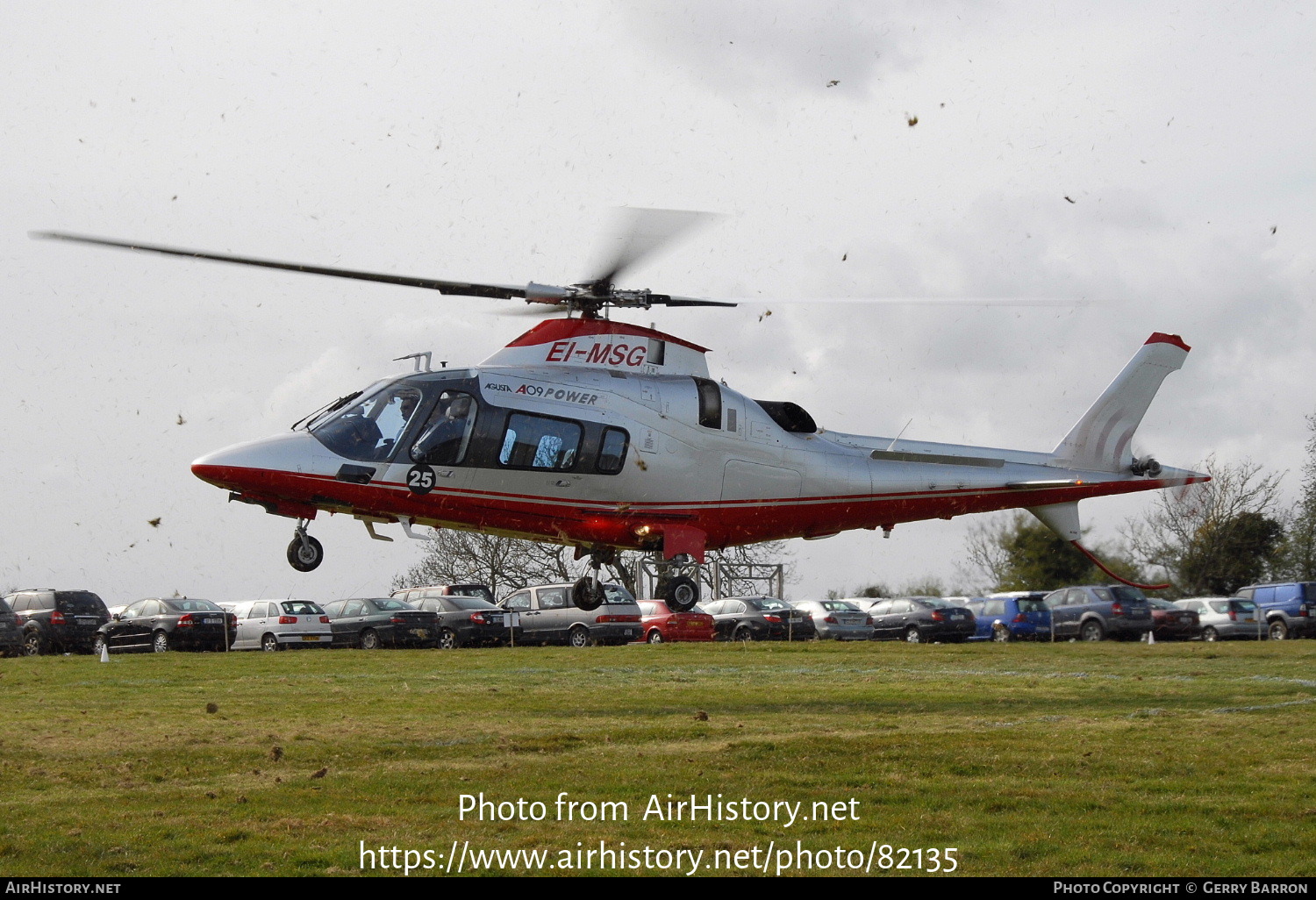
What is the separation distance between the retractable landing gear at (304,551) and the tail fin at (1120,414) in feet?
32.7

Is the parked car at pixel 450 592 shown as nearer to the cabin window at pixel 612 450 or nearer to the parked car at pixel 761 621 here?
the parked car at pixel 761 621

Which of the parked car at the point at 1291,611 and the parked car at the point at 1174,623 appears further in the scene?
the parked car at the point at 1291,611

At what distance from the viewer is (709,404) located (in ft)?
55.2

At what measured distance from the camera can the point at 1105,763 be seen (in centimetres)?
1154

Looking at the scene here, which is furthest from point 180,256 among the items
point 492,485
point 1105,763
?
point 1105,763

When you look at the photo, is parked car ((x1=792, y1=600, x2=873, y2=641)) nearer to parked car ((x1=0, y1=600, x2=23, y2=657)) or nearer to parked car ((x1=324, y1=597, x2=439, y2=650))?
parked car ((x1=324, y1=597, x2=439, y2=650))

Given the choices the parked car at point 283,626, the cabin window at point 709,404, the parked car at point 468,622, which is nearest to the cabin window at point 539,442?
the cabin window at point 709,404

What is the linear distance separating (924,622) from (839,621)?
240cm

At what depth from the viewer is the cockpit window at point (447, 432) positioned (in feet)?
50.4

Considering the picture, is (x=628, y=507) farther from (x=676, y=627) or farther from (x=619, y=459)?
(x=676, y=627)

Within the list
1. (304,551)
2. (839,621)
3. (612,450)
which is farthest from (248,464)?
(839,621)

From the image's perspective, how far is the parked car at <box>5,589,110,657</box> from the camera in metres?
32.6

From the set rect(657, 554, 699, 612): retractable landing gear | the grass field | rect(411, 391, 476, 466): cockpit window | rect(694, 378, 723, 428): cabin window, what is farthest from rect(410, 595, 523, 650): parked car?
rect(411, 391, 476, 466): cockpit window

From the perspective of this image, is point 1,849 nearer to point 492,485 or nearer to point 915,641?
point 492,485
